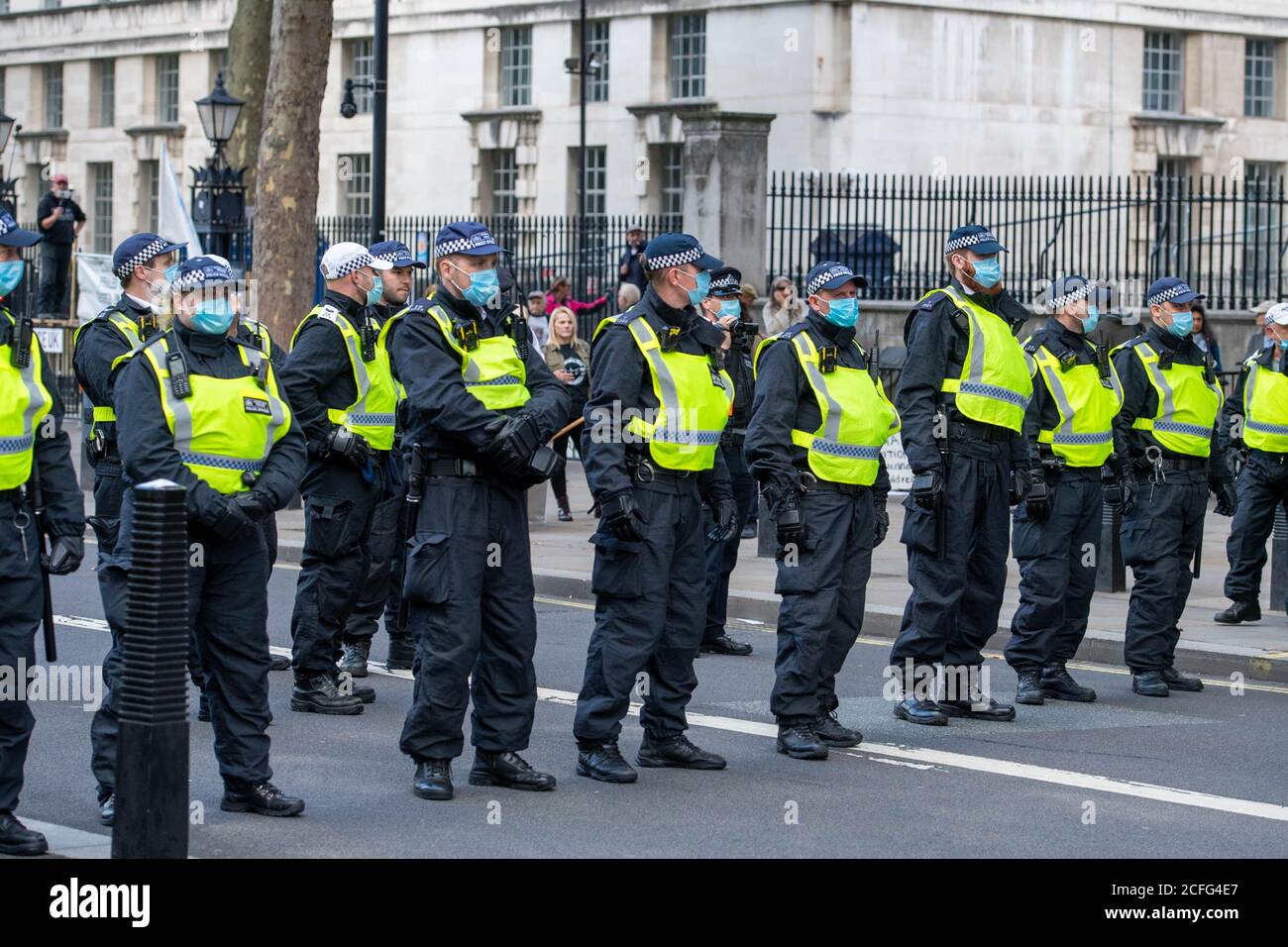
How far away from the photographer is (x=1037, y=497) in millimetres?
10391

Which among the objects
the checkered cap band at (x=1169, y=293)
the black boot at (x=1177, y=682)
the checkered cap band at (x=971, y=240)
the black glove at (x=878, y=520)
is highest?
the checkered cap band at (x=971, y=240)

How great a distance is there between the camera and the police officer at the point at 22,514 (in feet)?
23.4

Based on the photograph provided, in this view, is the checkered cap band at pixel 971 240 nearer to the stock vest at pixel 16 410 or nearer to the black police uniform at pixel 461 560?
the black police uniform at pixel 461 560

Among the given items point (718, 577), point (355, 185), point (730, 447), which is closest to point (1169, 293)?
point (730, 447)

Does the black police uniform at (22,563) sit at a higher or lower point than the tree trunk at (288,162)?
lower

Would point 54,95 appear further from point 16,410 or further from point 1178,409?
point 16,410

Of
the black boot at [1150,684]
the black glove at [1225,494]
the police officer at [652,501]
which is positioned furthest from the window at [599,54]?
the police officer at [652,501]

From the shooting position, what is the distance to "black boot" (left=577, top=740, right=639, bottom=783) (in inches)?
337

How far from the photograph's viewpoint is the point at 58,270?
30.0m

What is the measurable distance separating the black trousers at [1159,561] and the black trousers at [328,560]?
3.99 meters

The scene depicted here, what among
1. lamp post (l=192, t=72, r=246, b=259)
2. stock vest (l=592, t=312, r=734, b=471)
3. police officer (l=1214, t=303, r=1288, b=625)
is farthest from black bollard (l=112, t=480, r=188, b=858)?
lamp post (l=192, t=72, r=246, b=259)

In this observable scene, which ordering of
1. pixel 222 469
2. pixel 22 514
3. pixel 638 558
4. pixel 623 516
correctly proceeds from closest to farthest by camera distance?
pixel 22 514, pixel 222 469, pixel 623 516, pixel 638 558

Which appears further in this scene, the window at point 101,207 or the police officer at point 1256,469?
the window at point 101,207

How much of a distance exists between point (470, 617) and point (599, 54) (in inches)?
1345
